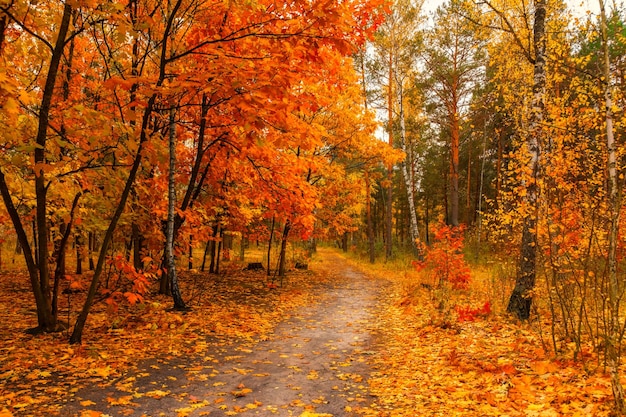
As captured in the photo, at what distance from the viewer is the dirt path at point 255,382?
4.12m

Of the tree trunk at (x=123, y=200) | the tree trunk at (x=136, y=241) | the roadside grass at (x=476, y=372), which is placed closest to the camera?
the roadside grass at (x=476, y=372)

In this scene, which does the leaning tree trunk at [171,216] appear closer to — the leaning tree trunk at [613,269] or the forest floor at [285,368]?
the forest floor at [285,368]

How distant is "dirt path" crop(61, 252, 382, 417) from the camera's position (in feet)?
13.5

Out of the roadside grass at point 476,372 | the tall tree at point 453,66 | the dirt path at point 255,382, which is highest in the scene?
the tall tree at point 453,66

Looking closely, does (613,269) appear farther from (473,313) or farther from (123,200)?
(123,200)

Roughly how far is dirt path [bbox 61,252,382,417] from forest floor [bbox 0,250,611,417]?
0.7 inches

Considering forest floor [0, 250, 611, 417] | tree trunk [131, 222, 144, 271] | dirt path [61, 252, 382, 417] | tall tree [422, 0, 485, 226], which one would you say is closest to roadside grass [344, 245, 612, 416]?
forest floor [0, 250, 611, 417]

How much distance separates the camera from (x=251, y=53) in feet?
20.3

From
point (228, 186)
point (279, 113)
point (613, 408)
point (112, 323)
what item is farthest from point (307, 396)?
point (228, 186)

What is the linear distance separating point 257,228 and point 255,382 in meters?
9.37

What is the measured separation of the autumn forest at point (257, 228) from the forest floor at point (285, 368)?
0.13 ft

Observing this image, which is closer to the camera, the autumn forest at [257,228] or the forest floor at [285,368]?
the forest floor at [285,368]

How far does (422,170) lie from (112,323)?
92.1 feet

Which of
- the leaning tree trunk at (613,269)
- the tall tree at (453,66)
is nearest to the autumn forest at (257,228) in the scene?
the leaning tree trunk at (613,269)
